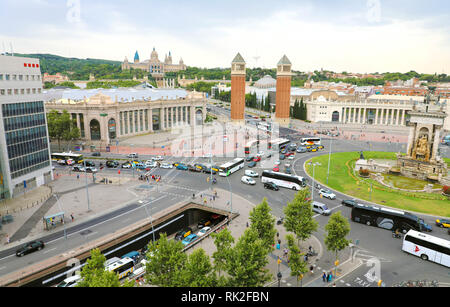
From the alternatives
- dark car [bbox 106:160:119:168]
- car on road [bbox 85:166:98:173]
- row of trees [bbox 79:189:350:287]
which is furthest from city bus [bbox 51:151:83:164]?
row of trees [bbox 79:189:350:287]

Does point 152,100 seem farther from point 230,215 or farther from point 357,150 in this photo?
point 230,215

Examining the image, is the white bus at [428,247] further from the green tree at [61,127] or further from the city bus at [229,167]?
the green tree at [61,127]

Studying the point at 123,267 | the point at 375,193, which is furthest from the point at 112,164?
the point at 375,193

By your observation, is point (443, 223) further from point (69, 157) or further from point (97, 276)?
point (69, 157)

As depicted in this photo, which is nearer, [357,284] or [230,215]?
[357,284]

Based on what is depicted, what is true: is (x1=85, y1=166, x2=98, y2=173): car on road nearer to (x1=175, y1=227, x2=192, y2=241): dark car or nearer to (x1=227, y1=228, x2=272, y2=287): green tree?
(x1=175, y1=227, x2=192, y2=241): dark car
